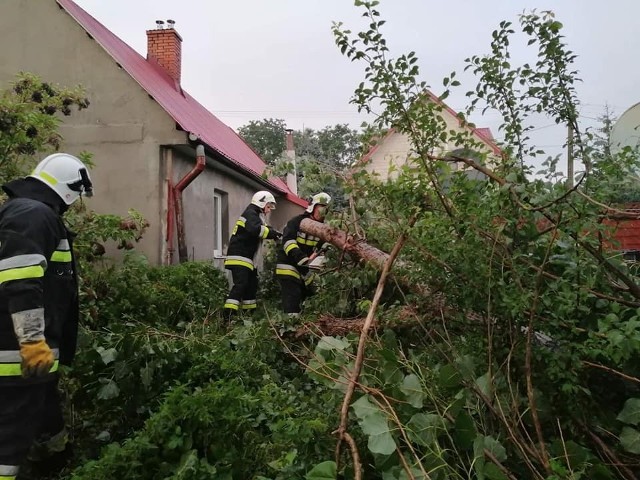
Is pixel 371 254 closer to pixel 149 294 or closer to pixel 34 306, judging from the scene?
pixel 149 294

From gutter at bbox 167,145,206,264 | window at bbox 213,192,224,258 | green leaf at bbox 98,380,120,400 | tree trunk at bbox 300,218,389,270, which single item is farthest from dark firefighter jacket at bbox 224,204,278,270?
green leaf at bbox 98,380,120,400

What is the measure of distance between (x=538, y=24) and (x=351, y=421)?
7.27 ft

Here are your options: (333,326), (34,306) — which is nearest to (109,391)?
(34,306)

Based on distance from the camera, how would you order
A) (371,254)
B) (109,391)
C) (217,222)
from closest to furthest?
(109,391)
(371,254)
(217,222)

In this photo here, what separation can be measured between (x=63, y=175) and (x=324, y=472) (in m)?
2.14

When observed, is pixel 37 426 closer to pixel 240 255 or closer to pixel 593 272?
pixel 593 272

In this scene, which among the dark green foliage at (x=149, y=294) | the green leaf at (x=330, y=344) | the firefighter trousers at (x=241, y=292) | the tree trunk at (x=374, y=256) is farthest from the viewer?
the firefighter trousers at (x=241, y=292)

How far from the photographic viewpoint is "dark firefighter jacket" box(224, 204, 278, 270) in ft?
22.9

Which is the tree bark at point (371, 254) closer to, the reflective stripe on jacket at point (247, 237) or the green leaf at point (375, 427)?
the reflective stripe on jacket at point (247, 237)

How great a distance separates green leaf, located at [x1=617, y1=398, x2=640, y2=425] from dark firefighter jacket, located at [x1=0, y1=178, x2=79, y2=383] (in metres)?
2.71

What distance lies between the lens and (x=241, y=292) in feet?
22.9

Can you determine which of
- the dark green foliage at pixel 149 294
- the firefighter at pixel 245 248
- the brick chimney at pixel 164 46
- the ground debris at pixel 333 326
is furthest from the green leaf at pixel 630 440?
the brick chimney at pixel 164 46

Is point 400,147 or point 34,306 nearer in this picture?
point 34,306

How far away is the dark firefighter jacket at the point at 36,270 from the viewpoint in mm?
2635
